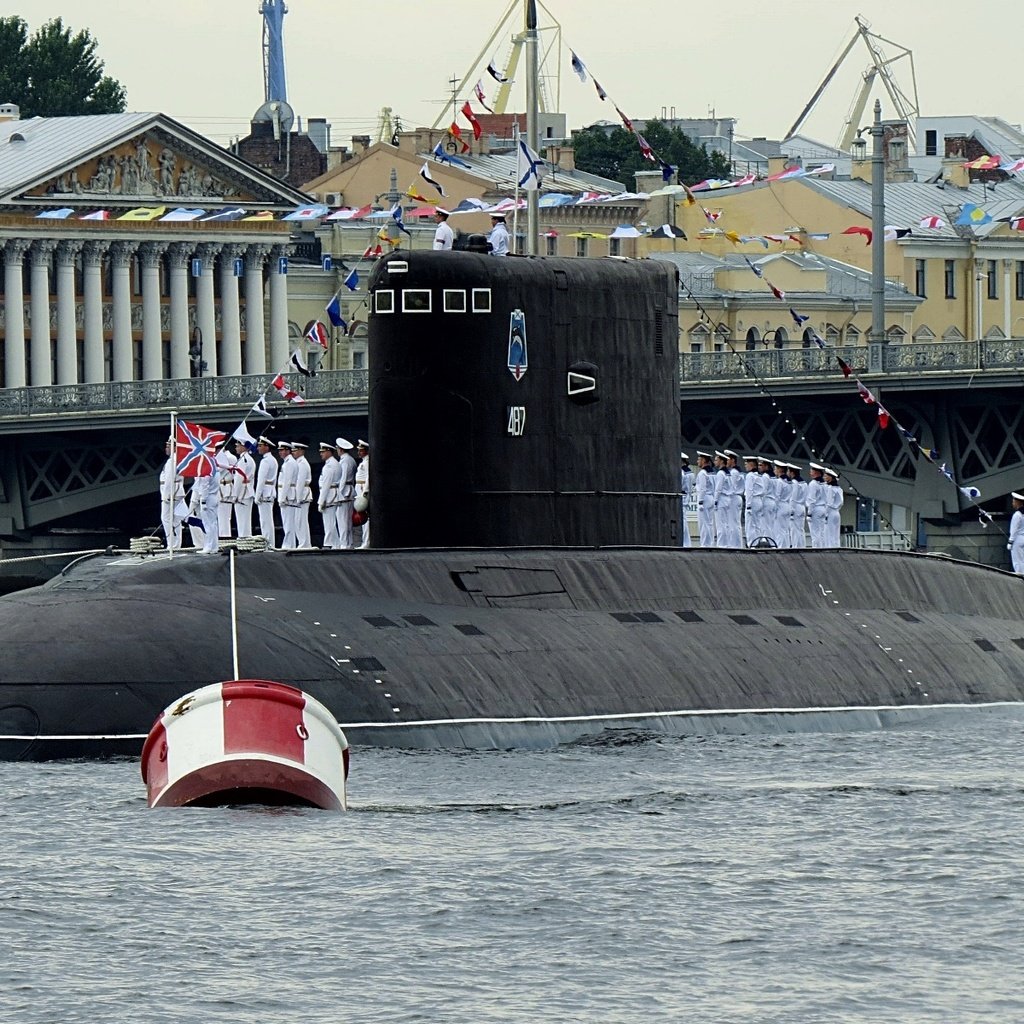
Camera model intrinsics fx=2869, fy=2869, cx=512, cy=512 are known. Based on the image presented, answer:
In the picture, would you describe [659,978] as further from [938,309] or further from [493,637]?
[938,309]

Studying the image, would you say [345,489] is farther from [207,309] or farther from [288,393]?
[207,309]

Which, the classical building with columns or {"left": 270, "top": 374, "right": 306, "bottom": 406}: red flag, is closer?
{"left": 270, "top": 374, "right": 306, "bottom": 406}: red flag

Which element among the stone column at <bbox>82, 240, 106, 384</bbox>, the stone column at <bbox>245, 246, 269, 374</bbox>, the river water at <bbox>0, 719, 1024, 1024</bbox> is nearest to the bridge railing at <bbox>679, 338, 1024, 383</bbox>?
the river water at <bbox>0, 719, 1024, 1024</bbox>

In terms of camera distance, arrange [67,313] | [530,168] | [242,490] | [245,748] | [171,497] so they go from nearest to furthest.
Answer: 1. [245,748]
2. [530,168]
3. [171,497]
4. [242,490]
5. [67,313]

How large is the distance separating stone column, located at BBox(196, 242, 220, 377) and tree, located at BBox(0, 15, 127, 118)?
20.7m

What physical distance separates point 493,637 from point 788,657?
3631mm

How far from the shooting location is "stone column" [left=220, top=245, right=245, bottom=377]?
9925cm

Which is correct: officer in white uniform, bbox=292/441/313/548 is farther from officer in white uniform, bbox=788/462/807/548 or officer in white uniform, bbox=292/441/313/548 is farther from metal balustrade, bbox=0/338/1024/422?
metal balustrade, bbox=0/338/1024/422

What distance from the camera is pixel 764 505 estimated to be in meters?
40.8

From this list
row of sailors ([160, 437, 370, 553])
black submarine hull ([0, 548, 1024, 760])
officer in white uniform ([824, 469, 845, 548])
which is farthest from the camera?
officer in white uniform ([824, 469, 845, 548])

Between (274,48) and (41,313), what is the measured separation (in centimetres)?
5042

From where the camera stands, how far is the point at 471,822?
22.4 meters

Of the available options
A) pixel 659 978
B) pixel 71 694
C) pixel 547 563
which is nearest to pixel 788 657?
pixel 547 563

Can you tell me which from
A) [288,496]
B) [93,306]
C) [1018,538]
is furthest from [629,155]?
[288,496]
